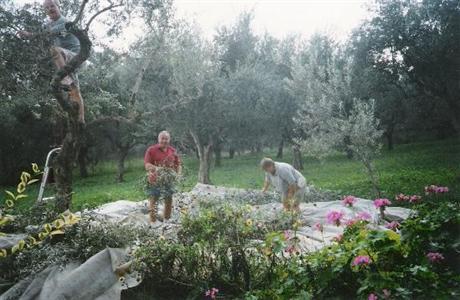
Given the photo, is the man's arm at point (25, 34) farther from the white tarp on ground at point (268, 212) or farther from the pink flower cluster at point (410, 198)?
the pink flower cluster at point (410, 198)

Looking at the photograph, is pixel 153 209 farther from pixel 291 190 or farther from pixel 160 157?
pixel 291 190

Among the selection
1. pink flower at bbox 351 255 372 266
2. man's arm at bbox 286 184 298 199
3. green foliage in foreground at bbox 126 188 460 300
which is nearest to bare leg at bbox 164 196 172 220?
man's arm at bbox 286 184 298 199

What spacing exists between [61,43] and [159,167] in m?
3.24

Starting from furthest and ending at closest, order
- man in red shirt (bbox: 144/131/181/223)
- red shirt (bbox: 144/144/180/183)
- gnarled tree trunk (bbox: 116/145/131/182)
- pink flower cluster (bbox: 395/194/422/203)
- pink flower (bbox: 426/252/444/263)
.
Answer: gnarled tree trunk (bbox: 116/145/131/182) → red shirt (bbox: 144/144/180/183) → man in red shirt (bbox: 144/131/181/223) → pink flower cluster (bbox: 395/194/422/203) → pink flower (bbox: 426/252/444/263)

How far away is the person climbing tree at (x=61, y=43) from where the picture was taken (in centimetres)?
645

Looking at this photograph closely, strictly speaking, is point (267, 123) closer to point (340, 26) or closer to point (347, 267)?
point (340, 26)

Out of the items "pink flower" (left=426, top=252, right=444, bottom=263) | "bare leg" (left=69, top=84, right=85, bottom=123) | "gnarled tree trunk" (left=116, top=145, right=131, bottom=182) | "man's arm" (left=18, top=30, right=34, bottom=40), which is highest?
"man's arm" (left=18, top=30, right=34, bottom=40)

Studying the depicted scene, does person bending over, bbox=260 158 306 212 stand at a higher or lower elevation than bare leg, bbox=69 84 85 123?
lower

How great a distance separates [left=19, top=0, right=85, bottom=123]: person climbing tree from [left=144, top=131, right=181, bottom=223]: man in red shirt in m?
2.42

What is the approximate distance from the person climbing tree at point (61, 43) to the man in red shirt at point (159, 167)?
242 cm

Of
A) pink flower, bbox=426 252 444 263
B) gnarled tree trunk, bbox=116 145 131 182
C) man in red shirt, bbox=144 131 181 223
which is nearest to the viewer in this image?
pink flower, bbox=426 252 444 263

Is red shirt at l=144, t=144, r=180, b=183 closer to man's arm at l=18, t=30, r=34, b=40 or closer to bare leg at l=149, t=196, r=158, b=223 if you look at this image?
bare leg at l=149, t=196, r=158, b=223

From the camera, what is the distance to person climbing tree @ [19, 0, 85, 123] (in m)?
6.45

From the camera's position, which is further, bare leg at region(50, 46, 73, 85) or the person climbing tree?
bare leg at region(50, 46, 73, 85)
